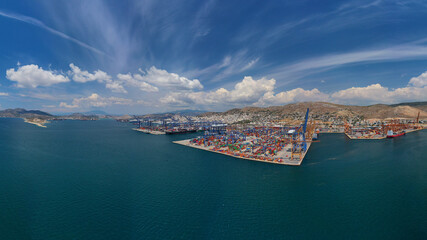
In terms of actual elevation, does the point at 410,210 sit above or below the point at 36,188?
below

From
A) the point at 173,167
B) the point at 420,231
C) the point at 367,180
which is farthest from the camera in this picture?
the point at 173,167

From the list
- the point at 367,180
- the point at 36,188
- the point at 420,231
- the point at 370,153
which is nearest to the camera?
the point at 420,231

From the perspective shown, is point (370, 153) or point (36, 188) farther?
point (370, 153)

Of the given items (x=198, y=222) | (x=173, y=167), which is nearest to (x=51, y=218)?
(x=198, y=222)

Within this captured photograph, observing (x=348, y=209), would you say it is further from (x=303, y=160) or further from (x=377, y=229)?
(x=303, y=160)

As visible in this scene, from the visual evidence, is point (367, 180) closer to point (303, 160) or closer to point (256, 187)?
point (303, 160)

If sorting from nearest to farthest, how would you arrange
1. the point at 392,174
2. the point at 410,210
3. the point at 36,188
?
1. the point at 410,210
2. the point at 36,188
3. the point at 392,174

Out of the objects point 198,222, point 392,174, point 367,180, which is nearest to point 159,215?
point 198,222
